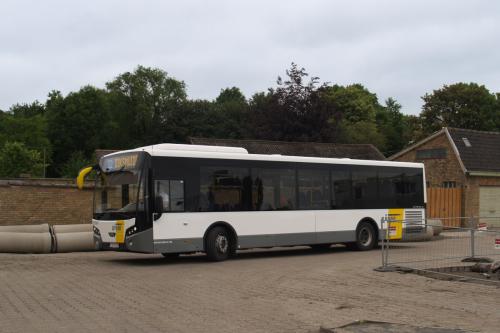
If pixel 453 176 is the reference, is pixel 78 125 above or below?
above

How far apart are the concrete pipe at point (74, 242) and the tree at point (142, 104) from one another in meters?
58.6

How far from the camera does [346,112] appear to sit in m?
80.6

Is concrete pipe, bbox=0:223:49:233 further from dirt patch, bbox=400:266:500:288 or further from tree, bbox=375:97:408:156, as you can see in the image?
tree, bbox=375:97:408:156

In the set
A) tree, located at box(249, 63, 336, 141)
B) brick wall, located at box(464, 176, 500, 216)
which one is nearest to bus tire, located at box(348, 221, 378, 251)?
brick wall, located at box(464, 176, 500, 216)

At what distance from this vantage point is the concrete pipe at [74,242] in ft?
65.2

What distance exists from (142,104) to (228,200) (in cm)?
7025

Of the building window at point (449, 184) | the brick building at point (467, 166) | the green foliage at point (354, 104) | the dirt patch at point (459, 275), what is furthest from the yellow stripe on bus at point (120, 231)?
the green foliage at point (354, 104)

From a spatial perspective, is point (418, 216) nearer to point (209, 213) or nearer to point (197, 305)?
point (209, 213)

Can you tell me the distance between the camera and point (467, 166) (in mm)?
34031

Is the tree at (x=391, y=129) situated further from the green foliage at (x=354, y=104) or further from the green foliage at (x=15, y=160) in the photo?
the green foliage at (x=15, y=160)

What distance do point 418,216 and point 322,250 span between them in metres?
3.79

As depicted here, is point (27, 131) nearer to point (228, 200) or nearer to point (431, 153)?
point (431, 153)

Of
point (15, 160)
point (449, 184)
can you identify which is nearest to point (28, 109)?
point (15, 160)

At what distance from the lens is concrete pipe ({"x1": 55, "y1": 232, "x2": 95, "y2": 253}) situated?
19.9 m
